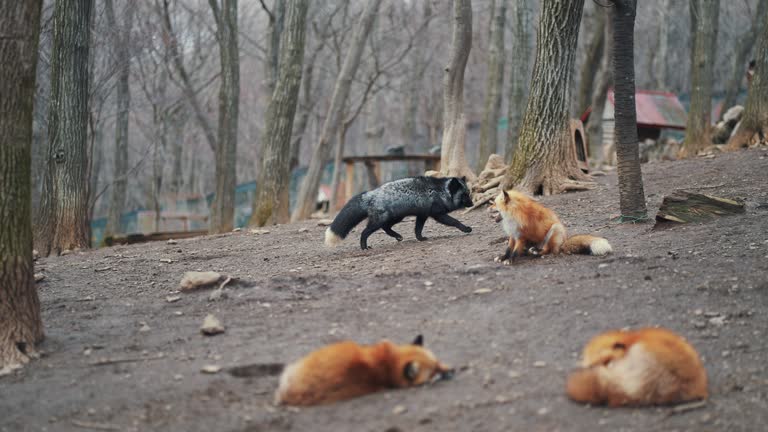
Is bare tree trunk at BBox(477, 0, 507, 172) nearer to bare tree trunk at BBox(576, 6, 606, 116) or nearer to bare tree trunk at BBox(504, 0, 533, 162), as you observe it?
bare tree trunk at BBox(504, 0, 533, 162)

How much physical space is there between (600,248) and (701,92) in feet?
35.7

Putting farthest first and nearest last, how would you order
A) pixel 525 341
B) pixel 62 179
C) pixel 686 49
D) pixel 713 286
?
pixel 686 49 → pixel 62 179 → pixel 713 286 → pixel 525 341

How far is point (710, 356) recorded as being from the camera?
522cm

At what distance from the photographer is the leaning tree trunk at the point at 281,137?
16.0 m

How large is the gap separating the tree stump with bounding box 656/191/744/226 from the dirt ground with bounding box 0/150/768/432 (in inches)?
8.9

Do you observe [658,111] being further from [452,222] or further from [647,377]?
[647,377]

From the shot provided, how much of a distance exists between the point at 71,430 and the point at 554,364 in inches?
126

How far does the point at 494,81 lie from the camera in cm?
2144

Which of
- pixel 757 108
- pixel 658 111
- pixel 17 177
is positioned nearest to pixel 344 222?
pixel 17 177

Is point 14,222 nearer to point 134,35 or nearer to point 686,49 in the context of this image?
point 134,35

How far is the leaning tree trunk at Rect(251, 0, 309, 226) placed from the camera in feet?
52.4

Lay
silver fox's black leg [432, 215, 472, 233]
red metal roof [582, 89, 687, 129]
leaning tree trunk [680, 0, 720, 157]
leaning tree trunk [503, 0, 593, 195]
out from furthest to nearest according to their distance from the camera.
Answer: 1. red metal roof [582, 89, 687, 129]
2. leaning tree trunk [680, 0, 720, 157]
3. leaning tree trunk [503, 0, 593, 195]
4. silver fox's black leg [432, 215, 472, 233]

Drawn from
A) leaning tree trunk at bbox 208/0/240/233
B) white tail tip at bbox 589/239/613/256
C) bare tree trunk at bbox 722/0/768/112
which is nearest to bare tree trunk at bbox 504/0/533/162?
leaning tree trunk at bbox 208/0/240/233

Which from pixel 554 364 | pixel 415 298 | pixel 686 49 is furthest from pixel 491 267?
pixel 686 49
